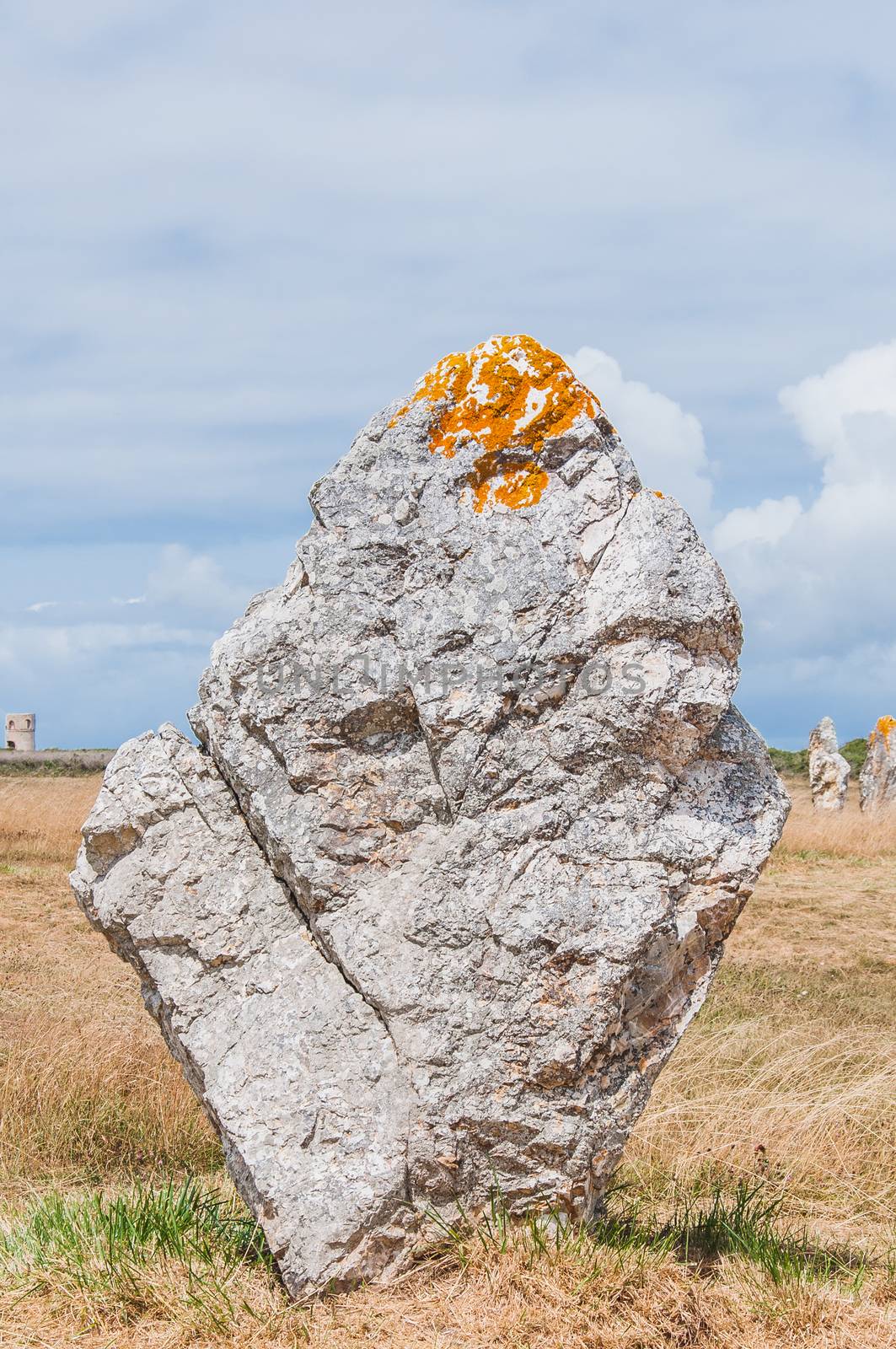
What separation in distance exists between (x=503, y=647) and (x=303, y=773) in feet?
2.67

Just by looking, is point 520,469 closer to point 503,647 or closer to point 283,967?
point 503,647

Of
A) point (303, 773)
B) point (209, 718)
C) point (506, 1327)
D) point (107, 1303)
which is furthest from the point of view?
point (209, 718)

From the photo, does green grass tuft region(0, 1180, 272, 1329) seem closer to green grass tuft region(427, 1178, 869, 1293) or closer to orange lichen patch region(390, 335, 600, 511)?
green grass tuft region(427, 1178, 869, 1293)

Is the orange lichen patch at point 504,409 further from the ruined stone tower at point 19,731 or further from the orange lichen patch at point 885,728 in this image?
the ruined stone tower at point 19,731

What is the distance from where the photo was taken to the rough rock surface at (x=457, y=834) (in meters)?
3.60

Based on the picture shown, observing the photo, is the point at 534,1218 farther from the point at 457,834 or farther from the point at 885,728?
the point at 885,728

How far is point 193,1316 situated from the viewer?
11.5 feet

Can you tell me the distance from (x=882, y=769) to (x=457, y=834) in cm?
2158

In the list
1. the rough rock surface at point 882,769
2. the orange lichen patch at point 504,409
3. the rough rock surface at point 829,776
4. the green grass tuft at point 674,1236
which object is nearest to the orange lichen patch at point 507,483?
the orange lichen patch at point 504,409

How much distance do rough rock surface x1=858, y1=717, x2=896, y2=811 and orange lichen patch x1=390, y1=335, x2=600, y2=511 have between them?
68.7 ft

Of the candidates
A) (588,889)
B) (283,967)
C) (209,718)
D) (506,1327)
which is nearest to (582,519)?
(588,889)

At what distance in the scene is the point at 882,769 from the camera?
23.3m

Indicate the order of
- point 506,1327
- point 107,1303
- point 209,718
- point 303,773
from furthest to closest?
1. point 209,718
2. point 303,773
3. point 107,1303
4. point 506,1327

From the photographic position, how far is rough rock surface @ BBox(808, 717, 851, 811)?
2475 centimetres
